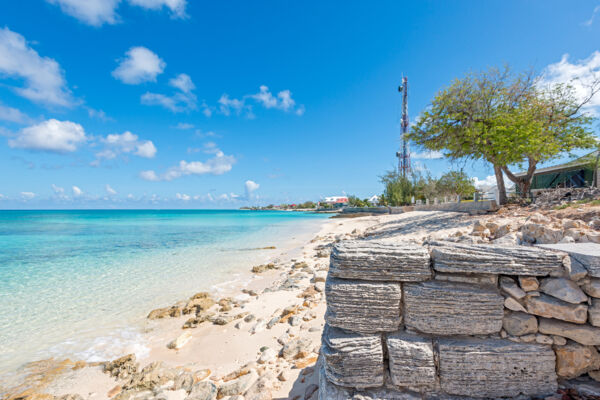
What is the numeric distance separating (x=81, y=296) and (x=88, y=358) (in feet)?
14.3

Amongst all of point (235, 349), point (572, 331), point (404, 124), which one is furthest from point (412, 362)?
point (404, 124)

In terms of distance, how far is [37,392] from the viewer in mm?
3873

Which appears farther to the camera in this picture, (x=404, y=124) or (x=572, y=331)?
(x=404, y=124)

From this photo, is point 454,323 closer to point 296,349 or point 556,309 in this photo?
point 556,309

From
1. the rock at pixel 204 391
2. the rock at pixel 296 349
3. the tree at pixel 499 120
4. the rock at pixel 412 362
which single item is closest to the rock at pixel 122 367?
the rock at pixel 204 391

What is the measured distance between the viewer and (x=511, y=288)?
215cm

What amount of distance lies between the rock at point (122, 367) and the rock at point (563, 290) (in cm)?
552

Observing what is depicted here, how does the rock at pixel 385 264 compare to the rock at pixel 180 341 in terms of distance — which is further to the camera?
the rock at pixel 180 341

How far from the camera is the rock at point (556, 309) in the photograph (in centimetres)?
201

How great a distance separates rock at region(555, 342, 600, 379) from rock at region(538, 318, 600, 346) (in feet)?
0.26

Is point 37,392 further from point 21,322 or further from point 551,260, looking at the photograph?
point 551,260

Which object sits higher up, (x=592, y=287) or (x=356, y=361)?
(x=592, y=287)

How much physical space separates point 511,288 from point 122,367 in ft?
18.2

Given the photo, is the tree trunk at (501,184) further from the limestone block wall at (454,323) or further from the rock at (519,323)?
the rock at (519,323)
